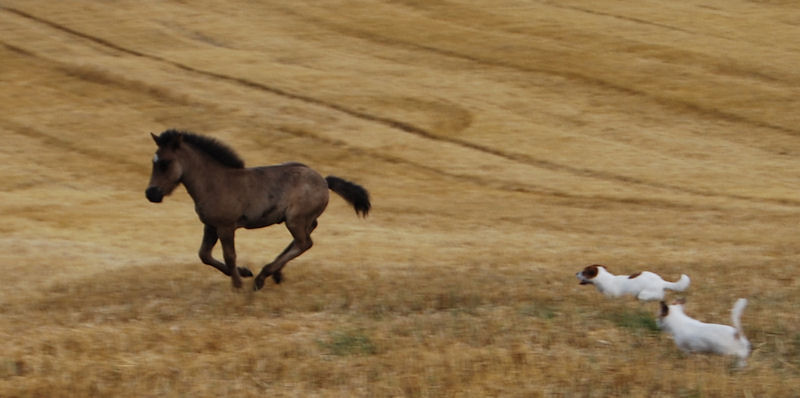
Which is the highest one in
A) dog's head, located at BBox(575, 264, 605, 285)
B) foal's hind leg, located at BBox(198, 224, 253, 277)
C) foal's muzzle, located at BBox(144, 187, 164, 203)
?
foal's muzzle, located at BBox(144, 187, 164, 203)

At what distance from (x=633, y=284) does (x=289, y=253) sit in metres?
3.89

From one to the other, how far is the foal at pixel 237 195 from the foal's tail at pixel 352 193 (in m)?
0.21

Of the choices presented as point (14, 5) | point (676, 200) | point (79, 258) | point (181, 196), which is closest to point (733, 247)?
point (676, 200)

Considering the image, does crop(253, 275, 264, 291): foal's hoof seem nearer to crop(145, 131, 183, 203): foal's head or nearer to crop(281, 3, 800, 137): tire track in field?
crop(145, 131, 183, 203): foal's head

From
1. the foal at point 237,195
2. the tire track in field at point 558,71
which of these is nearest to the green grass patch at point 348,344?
the foal at point 237,195

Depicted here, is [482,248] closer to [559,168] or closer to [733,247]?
[733,247]

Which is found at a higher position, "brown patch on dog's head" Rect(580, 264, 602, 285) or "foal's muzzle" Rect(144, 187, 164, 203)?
"foal's muzzle" Rect(144, 187, 164, 203)

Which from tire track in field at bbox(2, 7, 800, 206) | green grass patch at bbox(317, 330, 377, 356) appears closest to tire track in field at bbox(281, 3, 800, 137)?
tire track in field at bbox(2, 7, 800, 206)

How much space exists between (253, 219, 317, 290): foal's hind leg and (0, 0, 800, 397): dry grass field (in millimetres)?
263

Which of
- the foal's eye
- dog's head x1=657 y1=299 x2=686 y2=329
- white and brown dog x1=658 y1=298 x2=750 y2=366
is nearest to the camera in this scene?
white and brown dog x1=658 y1=298 x2=750 y2=366

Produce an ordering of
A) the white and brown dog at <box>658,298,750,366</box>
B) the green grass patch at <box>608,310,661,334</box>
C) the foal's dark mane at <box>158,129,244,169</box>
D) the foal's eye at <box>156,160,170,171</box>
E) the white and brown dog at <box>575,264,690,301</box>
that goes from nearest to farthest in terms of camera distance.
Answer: the white and brown dog at <box>658,298,750,366</box> < the green grass patch at <box>608,310,661,334</box> < the white and brown dog at <box>575,264,690,301</box> < the foal's eye at <box>156,160,170,171</box> < the foal's dark mane at <box>158,129,244,169</box>

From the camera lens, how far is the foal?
40.8ft

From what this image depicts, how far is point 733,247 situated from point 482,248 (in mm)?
3815

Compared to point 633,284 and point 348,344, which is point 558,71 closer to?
point 633,284
